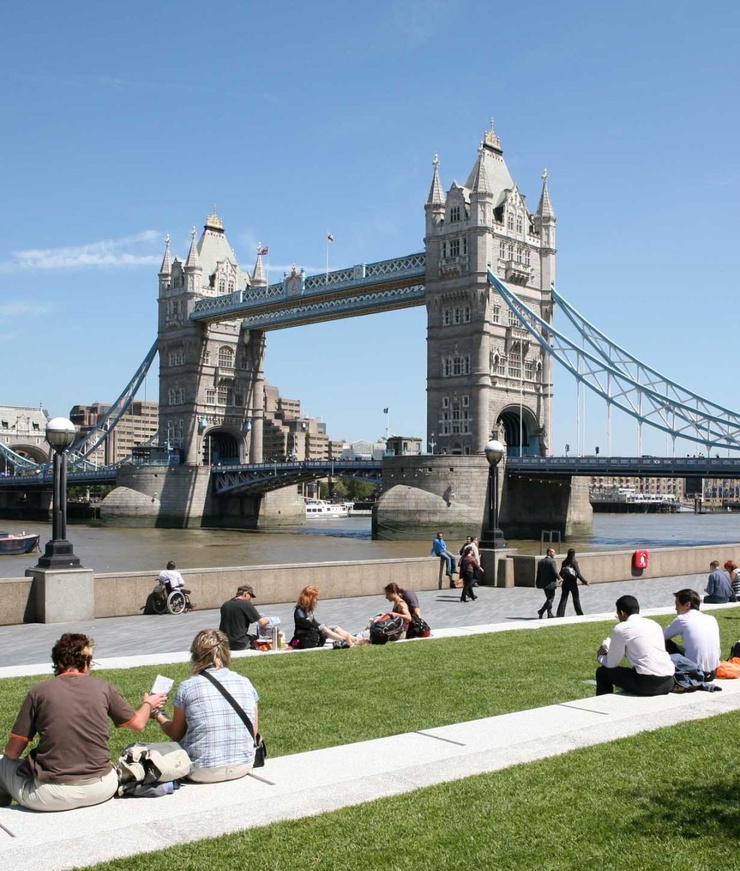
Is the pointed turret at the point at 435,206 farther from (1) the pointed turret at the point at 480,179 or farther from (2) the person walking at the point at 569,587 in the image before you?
(2) the person walking at the point at 569,587

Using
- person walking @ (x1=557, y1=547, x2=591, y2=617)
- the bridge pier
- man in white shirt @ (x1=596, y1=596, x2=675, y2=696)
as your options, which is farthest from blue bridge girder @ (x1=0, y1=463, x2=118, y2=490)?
man in white shirt @ (x1=596, y1=596, x2=675, y2=696)

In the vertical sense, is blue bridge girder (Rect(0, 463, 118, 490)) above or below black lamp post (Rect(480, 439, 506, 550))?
above

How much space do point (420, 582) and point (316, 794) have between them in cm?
1698

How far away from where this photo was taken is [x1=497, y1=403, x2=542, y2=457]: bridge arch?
72.6m

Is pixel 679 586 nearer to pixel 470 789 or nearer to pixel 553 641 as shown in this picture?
pixel 553 641

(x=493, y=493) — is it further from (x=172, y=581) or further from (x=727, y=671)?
(x=727, y=671)

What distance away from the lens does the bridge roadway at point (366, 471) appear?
57719 mm

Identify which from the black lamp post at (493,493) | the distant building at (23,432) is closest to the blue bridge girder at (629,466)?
the black lamp post at (493,493)

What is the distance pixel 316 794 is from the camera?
623 centimetres

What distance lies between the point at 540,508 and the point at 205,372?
38261mm

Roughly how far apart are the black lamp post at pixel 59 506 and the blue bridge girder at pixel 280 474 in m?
54.9

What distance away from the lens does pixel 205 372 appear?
93.2 metres

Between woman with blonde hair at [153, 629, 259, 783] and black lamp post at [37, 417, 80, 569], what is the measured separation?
10033 mm

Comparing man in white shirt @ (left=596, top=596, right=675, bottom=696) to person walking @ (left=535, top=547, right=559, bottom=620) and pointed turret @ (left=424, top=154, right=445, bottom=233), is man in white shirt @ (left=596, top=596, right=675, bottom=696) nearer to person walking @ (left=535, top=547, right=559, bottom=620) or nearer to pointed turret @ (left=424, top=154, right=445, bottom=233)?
person walking @ (left=535, top=547, right=559, bottom=620)
